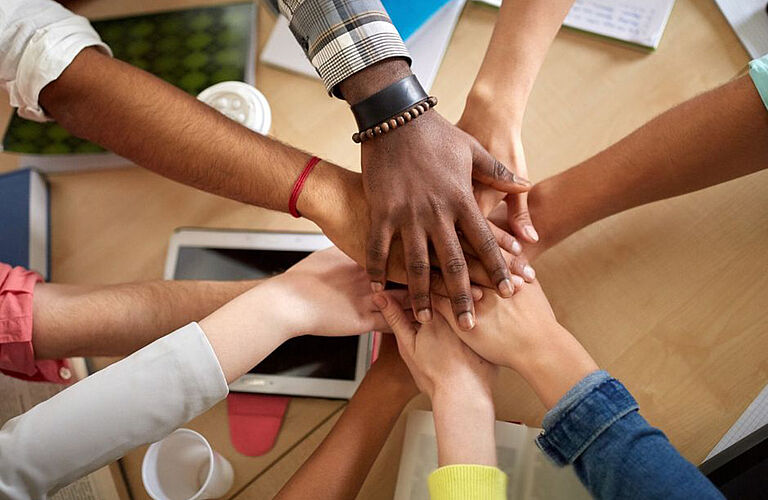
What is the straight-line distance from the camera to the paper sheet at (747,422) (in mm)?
708

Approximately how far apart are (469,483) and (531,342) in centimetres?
19

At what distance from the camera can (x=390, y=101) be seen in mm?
740

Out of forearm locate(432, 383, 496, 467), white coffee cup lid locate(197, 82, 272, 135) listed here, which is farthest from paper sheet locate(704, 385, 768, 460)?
white coffee cup lid locate(197, 82, 272, 135)

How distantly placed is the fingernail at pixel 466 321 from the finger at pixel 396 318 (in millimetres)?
79

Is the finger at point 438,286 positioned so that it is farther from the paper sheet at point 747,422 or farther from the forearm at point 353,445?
the paper sheet at point 747,422

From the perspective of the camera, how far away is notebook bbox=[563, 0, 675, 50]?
2.94ft

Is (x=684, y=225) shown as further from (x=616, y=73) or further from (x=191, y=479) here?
(x=191, y=479)

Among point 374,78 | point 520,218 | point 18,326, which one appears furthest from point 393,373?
point 18,326

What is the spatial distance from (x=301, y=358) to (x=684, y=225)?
1.90 ft

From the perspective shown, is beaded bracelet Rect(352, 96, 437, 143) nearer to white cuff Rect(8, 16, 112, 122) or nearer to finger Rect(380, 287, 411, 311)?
finger Rect(380, 287, 411, 311)

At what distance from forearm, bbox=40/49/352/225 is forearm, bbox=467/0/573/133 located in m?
0.25

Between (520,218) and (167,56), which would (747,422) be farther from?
(167,56)

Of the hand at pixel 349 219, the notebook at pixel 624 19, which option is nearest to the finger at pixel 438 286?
the hand at pixel 349 219

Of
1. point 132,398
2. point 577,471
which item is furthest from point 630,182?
point 132,398
